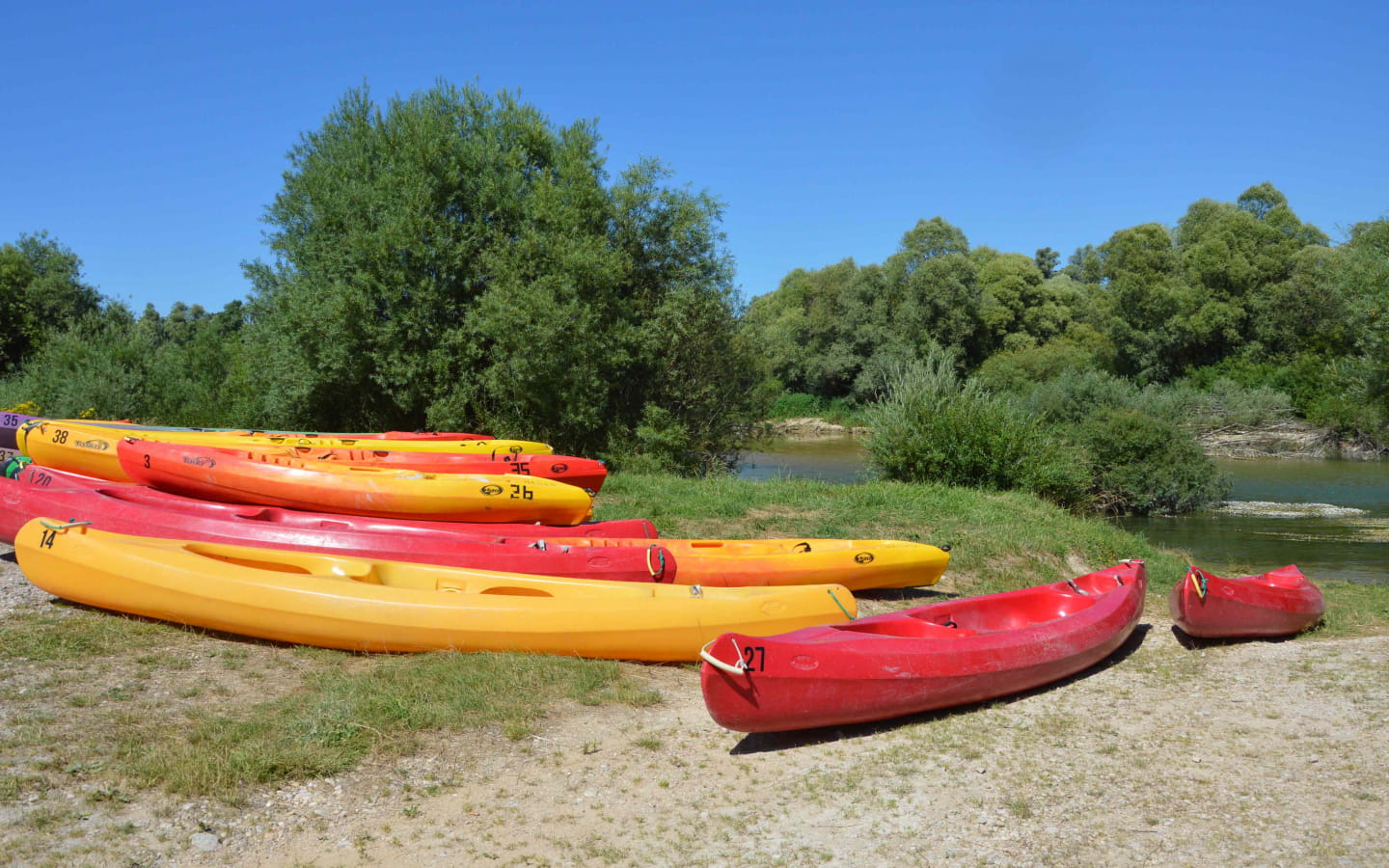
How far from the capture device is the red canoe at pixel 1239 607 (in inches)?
287

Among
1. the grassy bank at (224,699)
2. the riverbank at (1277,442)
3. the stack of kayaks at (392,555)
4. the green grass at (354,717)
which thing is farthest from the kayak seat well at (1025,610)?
the riverbank at (1277,442)

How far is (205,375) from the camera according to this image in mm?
25391

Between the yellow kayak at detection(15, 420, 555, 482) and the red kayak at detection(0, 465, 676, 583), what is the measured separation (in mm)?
2303

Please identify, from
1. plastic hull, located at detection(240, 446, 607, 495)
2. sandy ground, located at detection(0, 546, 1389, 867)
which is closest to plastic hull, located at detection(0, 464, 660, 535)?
plastic hull, located at detection(240, 446, 607, 495)

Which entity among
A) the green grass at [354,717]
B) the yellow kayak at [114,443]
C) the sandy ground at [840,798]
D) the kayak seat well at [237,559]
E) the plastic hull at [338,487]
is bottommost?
the sandy ground at [840,798]

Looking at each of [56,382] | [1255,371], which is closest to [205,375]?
[56,382]

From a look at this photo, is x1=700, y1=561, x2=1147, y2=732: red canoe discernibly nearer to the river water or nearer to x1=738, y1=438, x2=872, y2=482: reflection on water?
the river water

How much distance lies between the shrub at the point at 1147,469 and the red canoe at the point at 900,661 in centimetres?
1538

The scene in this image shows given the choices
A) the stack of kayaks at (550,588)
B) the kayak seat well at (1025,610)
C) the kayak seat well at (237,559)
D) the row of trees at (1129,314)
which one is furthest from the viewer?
the row of trees at (1129,314)

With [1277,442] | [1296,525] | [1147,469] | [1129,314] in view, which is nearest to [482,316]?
[1147,469]

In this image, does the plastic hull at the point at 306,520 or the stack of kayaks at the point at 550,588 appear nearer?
the stack of kayaks at the point at 550,588

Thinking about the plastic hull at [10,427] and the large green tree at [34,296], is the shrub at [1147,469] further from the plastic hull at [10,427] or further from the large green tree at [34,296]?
the large green tree at [34,296]

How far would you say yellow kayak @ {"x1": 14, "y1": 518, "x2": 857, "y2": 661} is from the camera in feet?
21.4

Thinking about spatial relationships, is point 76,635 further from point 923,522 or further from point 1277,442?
point 1277,442
